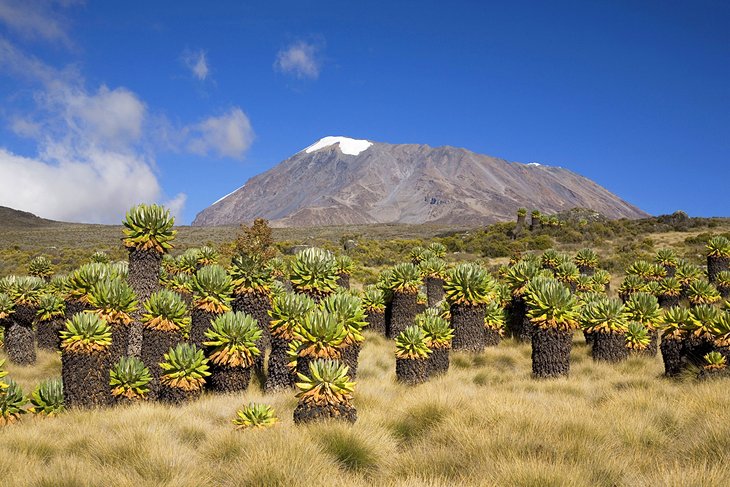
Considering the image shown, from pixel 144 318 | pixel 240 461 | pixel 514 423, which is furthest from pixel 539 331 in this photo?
pixel 144 318

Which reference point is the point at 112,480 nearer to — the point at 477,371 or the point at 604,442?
the point at 604,442

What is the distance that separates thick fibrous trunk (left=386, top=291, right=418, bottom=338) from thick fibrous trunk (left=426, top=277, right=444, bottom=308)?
3157 mm

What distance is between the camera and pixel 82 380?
29.3 ft

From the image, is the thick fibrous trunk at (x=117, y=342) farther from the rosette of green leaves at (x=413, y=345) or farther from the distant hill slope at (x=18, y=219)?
the distant hill slope at (x=18, y=219)

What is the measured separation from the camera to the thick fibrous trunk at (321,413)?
24.6 ft

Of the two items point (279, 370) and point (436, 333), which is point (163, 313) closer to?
point (279, 370)

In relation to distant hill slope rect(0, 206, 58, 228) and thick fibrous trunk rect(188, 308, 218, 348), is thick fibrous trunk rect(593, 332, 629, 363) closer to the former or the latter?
thick fibrous trunk rect(188, 308, 218, 348)

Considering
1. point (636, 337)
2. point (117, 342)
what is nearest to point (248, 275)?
point (117, 342)

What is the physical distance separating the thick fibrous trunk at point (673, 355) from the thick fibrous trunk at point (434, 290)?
32.0ft

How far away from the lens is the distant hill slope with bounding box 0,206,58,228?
85.0 metres

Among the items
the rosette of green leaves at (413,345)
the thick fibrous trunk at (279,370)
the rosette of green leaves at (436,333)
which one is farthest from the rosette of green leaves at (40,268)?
the rosette of green leaves at (436,333)

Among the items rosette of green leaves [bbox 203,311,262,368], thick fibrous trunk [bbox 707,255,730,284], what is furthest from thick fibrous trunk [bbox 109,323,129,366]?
thick fibrous trunk [bbox 707,255,730,284]

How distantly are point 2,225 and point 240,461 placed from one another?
101 metres

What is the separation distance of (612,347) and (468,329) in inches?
169
